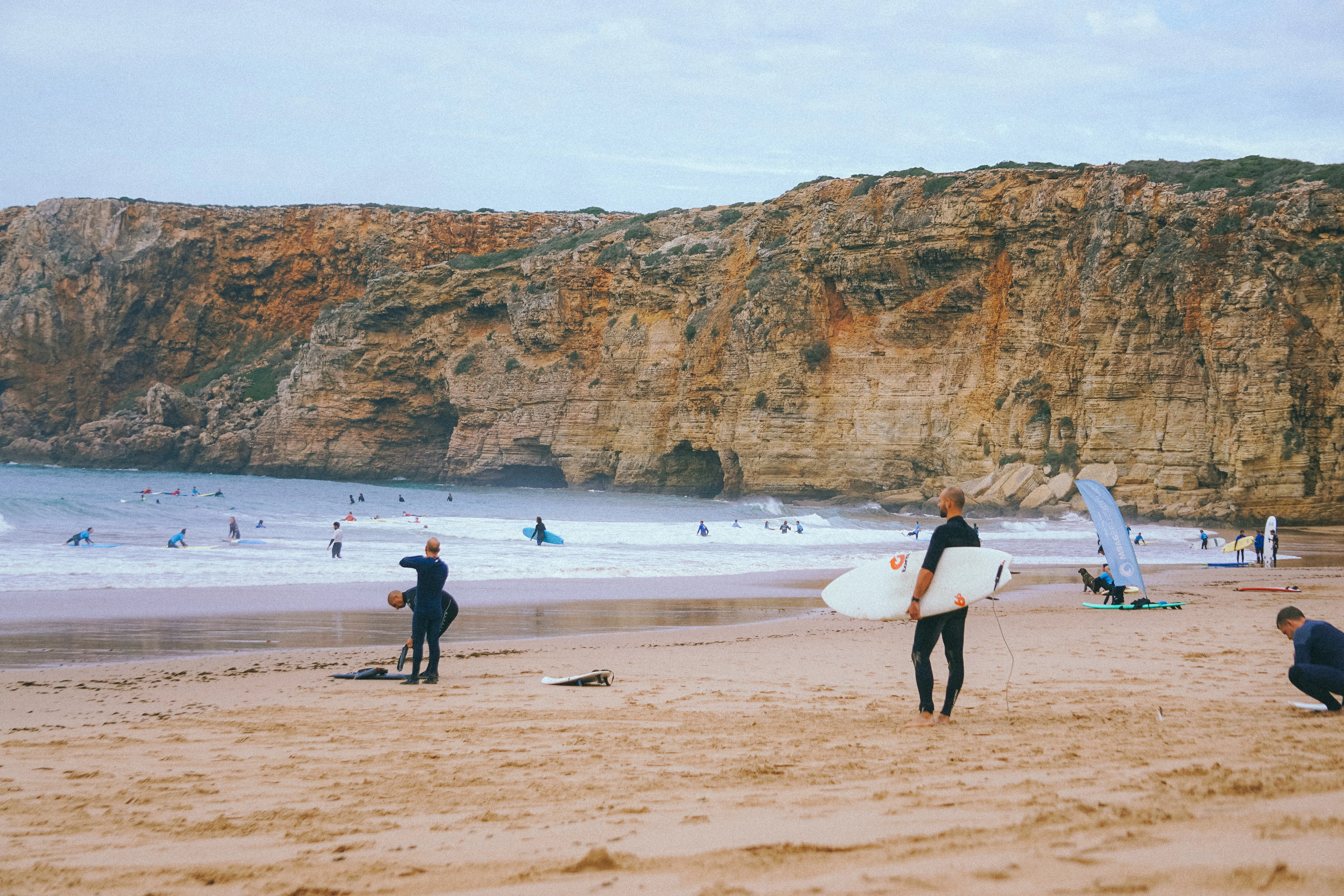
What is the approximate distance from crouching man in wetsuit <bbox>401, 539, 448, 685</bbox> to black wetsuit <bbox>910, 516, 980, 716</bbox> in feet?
14.4

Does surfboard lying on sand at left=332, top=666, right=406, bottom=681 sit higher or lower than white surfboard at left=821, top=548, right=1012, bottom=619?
lower

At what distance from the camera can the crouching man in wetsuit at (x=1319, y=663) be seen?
5.73 meters

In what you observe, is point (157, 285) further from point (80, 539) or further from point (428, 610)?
point (428, 610)

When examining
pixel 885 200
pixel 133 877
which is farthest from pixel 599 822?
pixel 885 200

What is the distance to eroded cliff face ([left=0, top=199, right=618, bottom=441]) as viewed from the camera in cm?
7662

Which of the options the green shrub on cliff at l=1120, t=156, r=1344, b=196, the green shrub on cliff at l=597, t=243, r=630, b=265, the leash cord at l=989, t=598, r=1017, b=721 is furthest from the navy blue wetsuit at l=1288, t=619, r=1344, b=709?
the green shrub on cliff at l=597, t=243, r=630, b=265

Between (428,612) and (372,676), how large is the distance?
2.65 feet

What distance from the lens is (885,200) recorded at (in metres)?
48.1

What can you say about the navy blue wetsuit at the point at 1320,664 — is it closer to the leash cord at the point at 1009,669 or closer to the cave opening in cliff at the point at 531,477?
the leash cord at the point at 1009,669

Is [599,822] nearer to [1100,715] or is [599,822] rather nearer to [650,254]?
[1100,715]

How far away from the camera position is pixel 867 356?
4862cm

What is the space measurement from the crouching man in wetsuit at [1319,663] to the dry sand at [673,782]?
0.90 ft

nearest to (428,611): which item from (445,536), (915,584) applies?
(915,584)

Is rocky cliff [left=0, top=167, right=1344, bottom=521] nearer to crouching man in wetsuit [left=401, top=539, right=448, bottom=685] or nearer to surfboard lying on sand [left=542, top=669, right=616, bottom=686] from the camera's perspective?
surfboard lying on sand [left=542, top=669, right=616, bottom=686]
